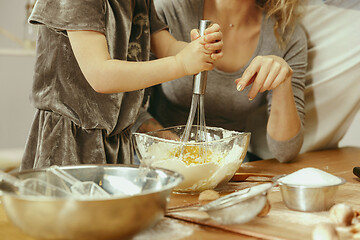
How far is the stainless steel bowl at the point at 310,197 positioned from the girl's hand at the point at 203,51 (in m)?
0.27

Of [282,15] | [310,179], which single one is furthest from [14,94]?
[310,179]

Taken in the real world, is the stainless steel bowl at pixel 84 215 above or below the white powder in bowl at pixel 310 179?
above

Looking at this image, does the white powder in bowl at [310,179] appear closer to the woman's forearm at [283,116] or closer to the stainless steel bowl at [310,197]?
the stainless steel bowl at [310,197]

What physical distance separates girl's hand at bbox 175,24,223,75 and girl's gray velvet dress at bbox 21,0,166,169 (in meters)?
0.21

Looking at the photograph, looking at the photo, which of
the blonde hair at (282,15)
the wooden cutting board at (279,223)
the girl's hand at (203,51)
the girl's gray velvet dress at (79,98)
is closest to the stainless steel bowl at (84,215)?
the wooden cutting board at (279,223)

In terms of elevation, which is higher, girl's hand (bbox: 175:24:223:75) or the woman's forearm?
girl's hand (bbox: 175:24:223:75)

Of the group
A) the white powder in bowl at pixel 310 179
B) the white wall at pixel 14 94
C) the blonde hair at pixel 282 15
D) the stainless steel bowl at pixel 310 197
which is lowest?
the white wall at pixel 14 94

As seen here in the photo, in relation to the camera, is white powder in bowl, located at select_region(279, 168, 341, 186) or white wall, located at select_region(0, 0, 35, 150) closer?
white powder in bowl, located at select_region(279, 168, 341, 186)

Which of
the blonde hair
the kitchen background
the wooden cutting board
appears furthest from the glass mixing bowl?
the kitchen background

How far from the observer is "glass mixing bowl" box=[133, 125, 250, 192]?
74 cm

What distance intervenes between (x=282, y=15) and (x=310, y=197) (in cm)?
84

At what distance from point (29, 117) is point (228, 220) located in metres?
2.86

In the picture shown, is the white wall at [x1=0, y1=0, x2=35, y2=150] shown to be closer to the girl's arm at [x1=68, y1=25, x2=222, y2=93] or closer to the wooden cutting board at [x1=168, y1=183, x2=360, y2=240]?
the girl's arm at [x1=68, y1=25, x2=222, y2=93]

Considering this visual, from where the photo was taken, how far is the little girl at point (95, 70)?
83 centimetres
